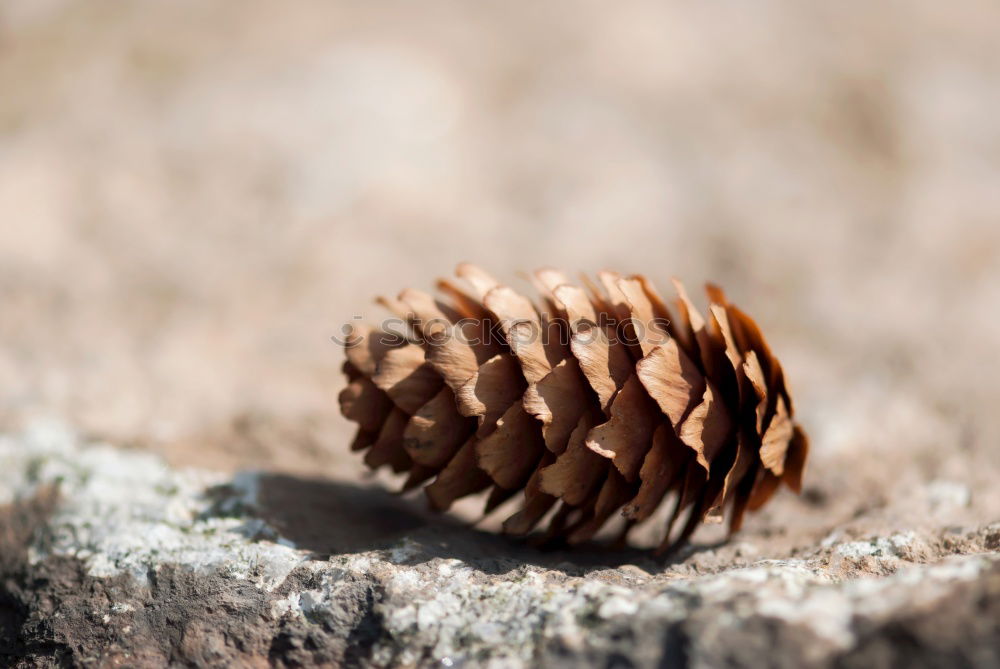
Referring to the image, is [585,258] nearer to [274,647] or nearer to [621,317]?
[621,317]

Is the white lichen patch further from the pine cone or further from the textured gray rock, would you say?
the pine cone

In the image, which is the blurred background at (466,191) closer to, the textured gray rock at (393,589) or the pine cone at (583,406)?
the textured gray rock at (393,589)

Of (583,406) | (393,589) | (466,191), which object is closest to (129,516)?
(393,589)

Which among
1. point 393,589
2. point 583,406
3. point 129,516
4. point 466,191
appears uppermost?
point 466,191

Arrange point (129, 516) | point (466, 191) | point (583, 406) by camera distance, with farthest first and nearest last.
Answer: point (466, 191) → point (129, 516) → point (583, 406)

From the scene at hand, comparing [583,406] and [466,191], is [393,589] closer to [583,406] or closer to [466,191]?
[583,406]

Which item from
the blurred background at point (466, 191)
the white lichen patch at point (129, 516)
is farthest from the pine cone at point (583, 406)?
the blurred background at point (466, 191)

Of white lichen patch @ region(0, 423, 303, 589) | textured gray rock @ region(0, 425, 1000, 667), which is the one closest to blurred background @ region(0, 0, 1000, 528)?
white lichen patch @ region(0, 423, 303, 589)
